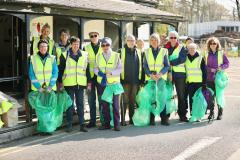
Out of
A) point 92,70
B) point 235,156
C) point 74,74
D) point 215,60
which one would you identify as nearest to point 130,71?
point 92,70

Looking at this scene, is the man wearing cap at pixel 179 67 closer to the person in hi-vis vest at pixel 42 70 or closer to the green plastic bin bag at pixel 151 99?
the green plastic bin bag at pixel 151 99

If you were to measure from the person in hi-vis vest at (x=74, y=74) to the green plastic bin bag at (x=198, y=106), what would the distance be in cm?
264

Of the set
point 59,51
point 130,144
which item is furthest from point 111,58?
point 130,144

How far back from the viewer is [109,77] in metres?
9.77

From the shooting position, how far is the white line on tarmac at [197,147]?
750 centimetres

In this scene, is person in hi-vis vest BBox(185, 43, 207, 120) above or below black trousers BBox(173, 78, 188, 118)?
above

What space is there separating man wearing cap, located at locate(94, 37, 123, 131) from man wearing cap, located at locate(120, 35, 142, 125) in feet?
1.52

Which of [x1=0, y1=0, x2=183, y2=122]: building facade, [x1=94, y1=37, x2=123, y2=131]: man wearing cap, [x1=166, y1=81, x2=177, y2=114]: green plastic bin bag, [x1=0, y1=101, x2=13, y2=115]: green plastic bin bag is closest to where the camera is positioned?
[x1=0, y1=101, x2=13, y2=115]: green plastic bin bag

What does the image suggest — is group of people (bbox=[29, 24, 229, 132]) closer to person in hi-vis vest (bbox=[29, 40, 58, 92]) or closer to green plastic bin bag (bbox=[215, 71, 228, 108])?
person in hi-vis vest (bbox=[29, 40, 58, 92])

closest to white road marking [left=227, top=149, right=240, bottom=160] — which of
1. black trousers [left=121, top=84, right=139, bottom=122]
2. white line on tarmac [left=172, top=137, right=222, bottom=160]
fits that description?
white line on tarmac [left=172, top=137, right=222, bottom=160]

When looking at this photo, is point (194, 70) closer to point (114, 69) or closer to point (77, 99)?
point (114, 69)

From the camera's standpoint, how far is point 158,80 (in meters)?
10.4

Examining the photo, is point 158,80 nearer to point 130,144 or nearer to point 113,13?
point 130,144

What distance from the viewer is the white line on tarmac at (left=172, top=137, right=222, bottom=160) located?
7504mm
